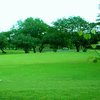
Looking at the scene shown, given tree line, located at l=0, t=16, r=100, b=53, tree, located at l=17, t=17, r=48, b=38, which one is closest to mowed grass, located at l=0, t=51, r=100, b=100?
tree line, located at l=0, t=16, r=100, b=53

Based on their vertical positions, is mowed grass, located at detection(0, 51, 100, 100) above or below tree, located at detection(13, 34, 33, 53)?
below

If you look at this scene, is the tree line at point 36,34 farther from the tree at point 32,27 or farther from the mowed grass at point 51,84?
the mowed grass at point 51,84

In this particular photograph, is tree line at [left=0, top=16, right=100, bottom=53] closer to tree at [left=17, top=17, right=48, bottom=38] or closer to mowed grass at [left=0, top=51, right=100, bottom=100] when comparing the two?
tree at [left=17, top=17, right=48, bottom=38]

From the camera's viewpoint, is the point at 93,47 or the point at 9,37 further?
the point at 9,37

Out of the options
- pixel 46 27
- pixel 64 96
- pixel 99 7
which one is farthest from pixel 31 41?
pixel 99 7

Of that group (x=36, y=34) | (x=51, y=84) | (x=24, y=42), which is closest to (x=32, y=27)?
(x=36, y=34)

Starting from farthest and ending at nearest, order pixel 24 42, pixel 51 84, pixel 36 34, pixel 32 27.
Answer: pixel 32 27 < pixel 36 34 < pixel 24 42 < pixel 51 84

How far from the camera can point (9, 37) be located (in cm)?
10262

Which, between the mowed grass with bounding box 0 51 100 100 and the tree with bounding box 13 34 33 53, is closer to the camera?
the mowed grass with bounding box 0 51 100 100

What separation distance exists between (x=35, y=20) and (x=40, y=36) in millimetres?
12601

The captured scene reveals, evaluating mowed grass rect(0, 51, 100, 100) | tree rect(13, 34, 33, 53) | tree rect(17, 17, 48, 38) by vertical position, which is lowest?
mowed grass rect(0, 51, 100, 100)

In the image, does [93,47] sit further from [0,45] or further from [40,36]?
[40,36]

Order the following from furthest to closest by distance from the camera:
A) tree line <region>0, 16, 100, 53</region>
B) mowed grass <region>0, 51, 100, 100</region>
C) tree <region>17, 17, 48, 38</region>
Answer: tree <region>17, 17, 48, 38</region> < tree line <region>0, 16, 100, 53</region> < mowed grass <region>0, 51, 100, 100</region>

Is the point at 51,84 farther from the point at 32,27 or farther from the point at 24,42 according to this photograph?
the point at 32,27
